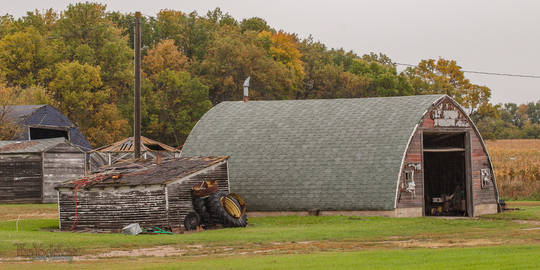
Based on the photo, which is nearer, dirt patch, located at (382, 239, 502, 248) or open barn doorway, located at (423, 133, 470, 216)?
dirt patch, located at (382, 239, 502, 248)

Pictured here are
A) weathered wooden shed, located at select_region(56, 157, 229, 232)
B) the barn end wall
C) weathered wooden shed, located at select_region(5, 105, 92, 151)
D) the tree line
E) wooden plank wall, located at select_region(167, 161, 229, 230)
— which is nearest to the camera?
weathered wooden shed, located at select_region(56, 157, 229, 232)

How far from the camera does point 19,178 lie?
162 ft

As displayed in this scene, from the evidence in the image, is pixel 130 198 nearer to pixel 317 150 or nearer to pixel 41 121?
pixel 317 150

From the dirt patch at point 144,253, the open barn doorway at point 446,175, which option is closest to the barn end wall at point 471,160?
the open barn doorway at point 446,175

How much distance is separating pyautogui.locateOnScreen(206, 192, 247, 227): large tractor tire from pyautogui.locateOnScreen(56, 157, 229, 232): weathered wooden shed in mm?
882

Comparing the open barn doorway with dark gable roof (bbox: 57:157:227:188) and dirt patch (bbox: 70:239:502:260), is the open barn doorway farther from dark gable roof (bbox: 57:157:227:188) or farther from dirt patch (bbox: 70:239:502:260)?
dirt patch (bbox: 70:239:502:260)

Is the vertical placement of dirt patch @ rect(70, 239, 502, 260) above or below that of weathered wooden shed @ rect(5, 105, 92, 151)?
below

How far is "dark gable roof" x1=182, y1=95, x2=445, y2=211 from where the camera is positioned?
125ft

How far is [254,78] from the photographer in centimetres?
8769

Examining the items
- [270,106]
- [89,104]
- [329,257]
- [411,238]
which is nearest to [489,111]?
[89,104]

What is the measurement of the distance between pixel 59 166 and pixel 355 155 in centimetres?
1932

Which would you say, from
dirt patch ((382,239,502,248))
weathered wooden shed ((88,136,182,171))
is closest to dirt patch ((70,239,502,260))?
dirt patch ((382,239,502,248))

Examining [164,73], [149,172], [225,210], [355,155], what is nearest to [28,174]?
[149,172]

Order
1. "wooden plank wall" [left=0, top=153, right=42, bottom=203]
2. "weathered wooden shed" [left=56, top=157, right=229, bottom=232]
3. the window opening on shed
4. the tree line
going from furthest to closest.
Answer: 1. the tree line
2. the window opening on shed
3. "wooden plank wall" [left=0, top=153, right=42, bottom=203]
4. "weathered wooden shed" [left=56, top=157, right=229, bottom=232]
